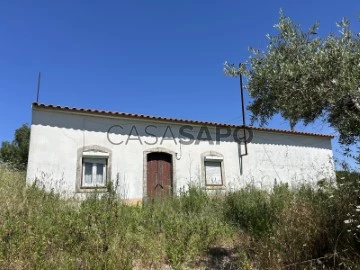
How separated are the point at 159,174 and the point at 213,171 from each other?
96.2 inches

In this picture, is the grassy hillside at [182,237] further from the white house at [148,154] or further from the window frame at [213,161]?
the window frame at [213,161]

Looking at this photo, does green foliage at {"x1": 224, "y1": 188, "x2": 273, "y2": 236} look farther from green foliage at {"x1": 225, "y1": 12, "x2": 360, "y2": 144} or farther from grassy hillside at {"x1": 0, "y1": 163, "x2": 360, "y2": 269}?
green foliage at {"x1": 225, "y1": 12, "x2": 360, "y2": 144}

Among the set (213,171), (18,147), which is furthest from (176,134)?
(18,147)

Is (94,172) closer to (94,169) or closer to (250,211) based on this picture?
(94,169)

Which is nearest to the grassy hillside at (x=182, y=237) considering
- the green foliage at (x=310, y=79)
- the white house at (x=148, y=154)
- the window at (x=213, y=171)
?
the green foliage at (x=310, y=79)

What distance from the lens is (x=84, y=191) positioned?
10398 millimetres

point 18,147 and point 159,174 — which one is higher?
point 18,147

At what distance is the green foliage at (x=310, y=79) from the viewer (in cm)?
480

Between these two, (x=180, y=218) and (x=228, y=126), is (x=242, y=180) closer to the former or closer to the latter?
(x=228, y=126)

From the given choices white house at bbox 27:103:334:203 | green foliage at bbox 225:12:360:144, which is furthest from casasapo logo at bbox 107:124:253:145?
green foliage at bbox 225:12:360:144

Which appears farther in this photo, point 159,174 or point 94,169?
point 159,174

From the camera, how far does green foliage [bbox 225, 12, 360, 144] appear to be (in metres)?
4.80

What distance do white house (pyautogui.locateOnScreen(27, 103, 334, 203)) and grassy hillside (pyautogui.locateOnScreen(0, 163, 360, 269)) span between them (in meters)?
3.06

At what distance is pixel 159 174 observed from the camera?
A: 1207 cm
